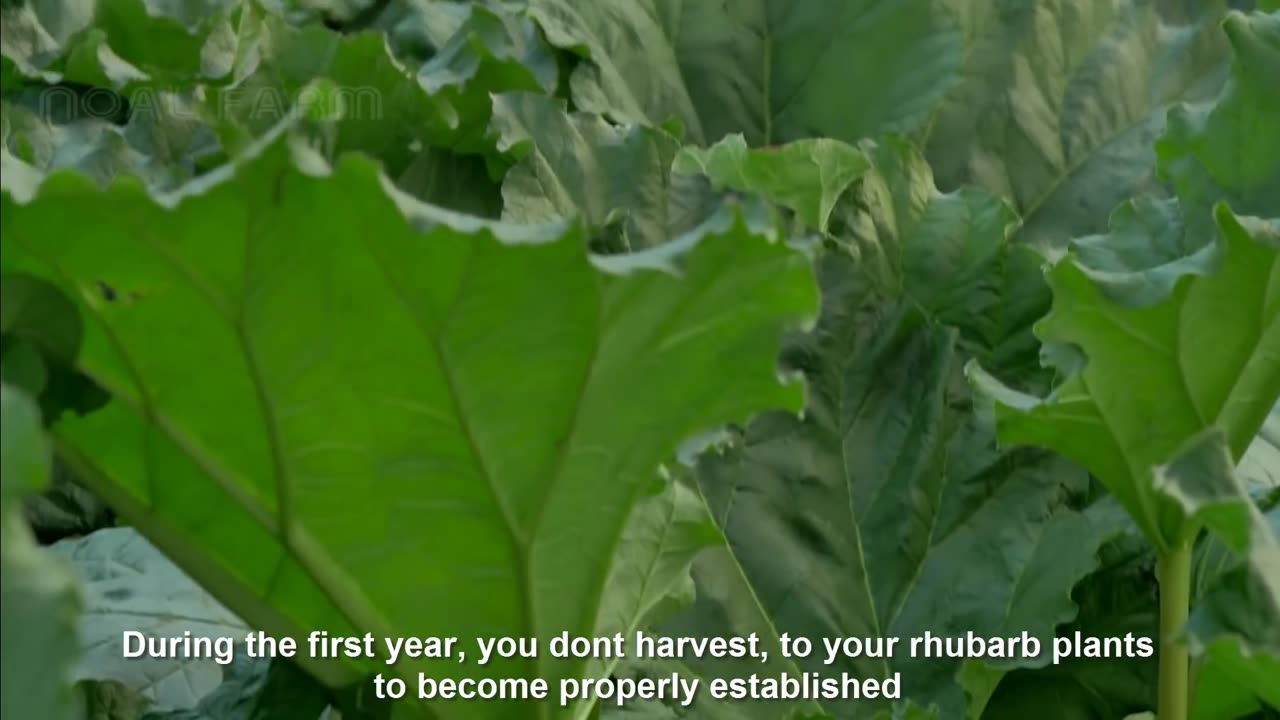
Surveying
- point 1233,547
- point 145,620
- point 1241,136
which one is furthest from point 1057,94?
point 145,620

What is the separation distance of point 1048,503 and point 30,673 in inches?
29.3

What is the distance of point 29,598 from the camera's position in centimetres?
49

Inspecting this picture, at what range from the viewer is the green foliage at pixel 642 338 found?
626 mm

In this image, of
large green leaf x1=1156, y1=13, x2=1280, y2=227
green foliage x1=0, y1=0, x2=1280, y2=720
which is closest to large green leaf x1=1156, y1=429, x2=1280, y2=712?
green foliage x1=0, y1=0, x2=1280, y2=720

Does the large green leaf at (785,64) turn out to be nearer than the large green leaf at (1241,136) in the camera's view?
No

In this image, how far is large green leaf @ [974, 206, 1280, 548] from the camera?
0.83m

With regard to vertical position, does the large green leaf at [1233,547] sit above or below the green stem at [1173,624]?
above

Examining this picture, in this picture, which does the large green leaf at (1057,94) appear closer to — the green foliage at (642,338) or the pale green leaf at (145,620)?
the green foliage at (642,338)

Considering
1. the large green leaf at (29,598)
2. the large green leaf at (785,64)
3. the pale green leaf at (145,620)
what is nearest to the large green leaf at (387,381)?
the large green leaf at (29,598)

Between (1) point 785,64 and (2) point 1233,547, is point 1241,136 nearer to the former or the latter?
(2) point 1233,547

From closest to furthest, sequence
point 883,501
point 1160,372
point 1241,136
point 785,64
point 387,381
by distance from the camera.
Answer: point 387,381 → point 1160,372 → point 1241,136 → point 883,501 → point 785,64

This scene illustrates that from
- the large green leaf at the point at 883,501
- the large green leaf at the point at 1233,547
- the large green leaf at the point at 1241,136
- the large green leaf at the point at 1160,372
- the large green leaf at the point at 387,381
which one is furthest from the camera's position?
the large green leaf at the point at 883,501

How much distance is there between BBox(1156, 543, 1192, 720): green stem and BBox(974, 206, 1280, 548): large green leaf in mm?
15

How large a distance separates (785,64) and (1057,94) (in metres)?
0.24
